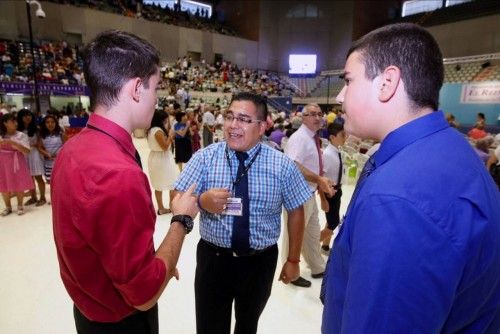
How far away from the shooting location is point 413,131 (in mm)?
717

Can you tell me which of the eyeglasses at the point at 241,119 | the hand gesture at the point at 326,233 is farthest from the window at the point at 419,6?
the eyeglasses at the point at 241,119

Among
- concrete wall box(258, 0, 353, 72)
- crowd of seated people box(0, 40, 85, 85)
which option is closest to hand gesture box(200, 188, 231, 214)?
crowd of seated people box(0, 40, 85, 85)

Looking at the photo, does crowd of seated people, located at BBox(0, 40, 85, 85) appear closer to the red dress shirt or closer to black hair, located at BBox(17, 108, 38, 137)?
black hair, located at BBox(17, 108, 38, 137)

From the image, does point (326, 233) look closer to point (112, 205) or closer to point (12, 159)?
point (112, 205)

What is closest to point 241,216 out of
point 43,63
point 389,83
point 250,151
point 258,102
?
point 250,151

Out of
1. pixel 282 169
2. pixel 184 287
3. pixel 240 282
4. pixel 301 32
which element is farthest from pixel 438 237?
pixel 301 32

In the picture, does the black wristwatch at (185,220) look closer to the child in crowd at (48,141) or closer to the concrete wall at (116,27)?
the child in crowd at (48,141)

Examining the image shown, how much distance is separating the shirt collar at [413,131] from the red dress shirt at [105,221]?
2.32 ft

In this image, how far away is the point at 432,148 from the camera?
0.67m

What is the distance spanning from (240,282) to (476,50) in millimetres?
21084

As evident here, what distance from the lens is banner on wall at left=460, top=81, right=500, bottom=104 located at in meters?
12.2

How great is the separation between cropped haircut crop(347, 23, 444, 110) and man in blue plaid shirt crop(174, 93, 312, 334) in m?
1.03

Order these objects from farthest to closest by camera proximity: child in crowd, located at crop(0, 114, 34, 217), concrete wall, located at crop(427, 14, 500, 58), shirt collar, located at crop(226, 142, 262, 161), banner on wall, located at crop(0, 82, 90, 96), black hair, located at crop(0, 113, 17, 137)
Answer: concrete wall, located at crop(427, 14, 500, 58), banner on wall, located at crop(0, 82, 90, 96), child in crowd, located at crop(0, 114, 34, 217), black hair, located at crop(0, 113, 17, 137), shirt collar, located at crop(226, 142, 262, 161)

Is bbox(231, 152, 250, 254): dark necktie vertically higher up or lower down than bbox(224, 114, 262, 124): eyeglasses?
lower down
